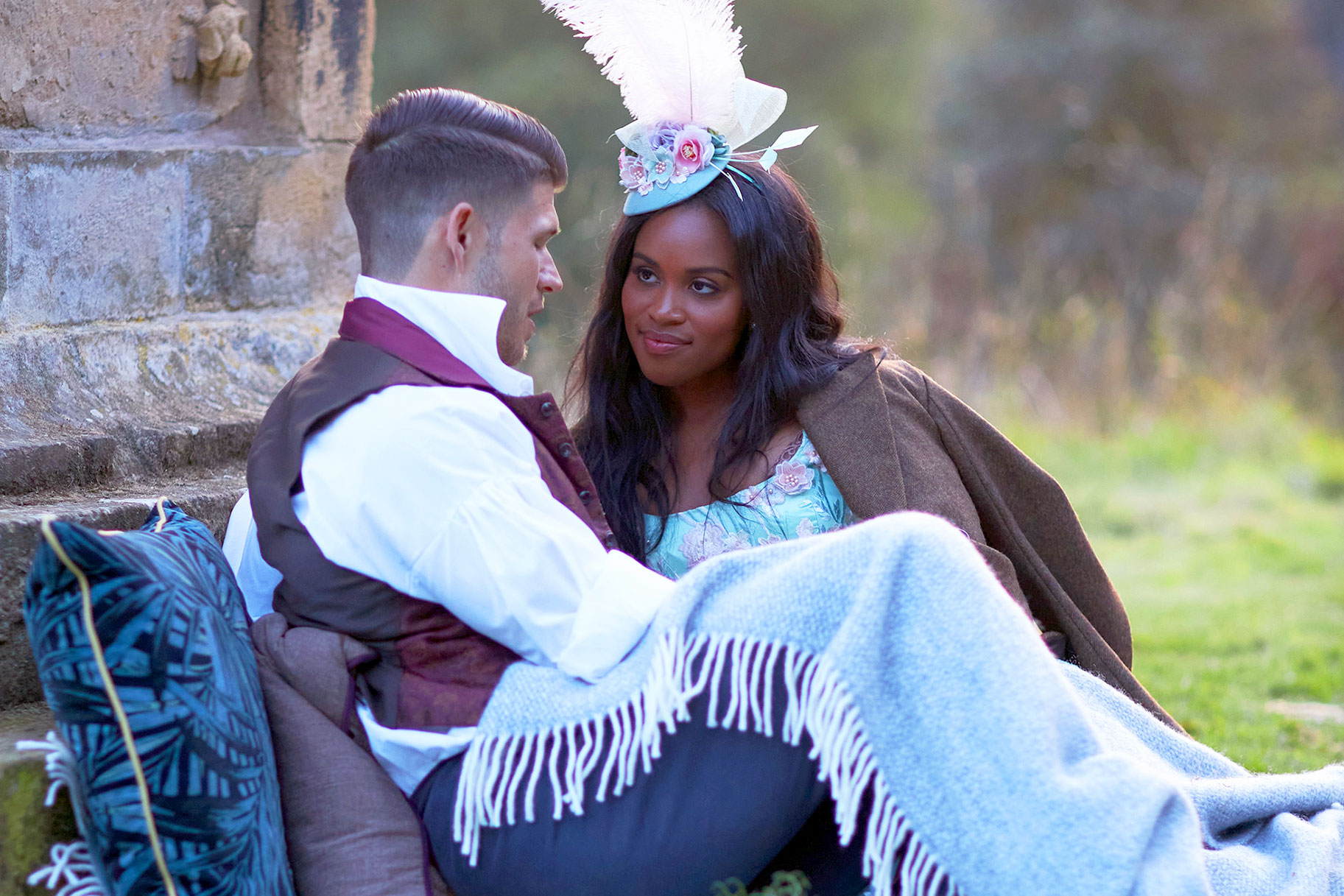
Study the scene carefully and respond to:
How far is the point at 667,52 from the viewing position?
9.13ft

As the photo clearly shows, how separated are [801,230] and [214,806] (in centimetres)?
185

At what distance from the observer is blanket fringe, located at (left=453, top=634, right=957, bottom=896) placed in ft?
5.58

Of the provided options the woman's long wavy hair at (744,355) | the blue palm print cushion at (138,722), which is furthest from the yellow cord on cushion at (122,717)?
the woman's long wavy hair at (744,355)

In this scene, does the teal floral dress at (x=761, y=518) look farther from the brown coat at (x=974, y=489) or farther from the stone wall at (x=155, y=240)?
the stone wall at (x=155, y=240)

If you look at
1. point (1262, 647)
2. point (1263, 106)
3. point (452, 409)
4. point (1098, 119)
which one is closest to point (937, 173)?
point (1098, 119)

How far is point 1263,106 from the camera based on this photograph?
52.5 feet

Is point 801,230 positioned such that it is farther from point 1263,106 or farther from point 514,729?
point 1263,106

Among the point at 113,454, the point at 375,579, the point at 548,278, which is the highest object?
the point at 548,278

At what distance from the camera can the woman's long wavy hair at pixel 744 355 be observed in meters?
2.84

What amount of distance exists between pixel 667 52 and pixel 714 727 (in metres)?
1.62

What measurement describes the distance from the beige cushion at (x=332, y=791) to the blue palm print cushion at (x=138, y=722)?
0.15m

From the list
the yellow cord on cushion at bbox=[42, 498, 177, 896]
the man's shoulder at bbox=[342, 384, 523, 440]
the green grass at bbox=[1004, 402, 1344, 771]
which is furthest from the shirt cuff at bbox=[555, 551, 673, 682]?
the green grass at bbox=[1004, 402, 1344, 771]

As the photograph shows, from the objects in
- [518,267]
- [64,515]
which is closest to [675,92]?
[518,267]

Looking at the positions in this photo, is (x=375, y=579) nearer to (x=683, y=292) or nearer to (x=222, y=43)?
(x=683, y=292)
